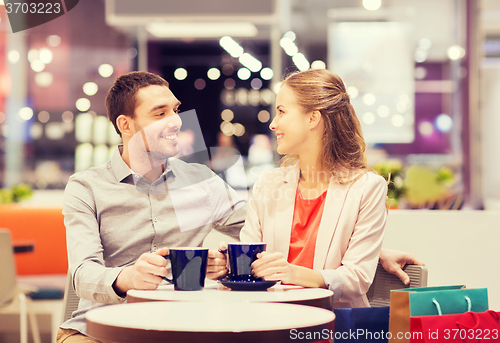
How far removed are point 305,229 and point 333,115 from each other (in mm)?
418

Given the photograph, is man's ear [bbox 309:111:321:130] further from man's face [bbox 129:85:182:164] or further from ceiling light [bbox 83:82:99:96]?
ceiling light [bbox 83:82:99:96]

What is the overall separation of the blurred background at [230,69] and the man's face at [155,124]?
300 centimetres

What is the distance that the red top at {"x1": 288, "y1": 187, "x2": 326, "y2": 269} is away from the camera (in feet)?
5.67

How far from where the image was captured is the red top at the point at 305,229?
5.67ft

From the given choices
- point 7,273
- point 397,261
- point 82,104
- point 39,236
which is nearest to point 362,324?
point 397,261

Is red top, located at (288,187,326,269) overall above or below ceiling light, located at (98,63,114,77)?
below

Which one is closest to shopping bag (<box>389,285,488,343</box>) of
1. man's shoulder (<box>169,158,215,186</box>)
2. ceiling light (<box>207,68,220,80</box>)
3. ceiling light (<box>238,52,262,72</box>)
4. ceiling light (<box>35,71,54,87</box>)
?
man's shoulder (<box>169,158,215,186</box>)

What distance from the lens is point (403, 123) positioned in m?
6.83

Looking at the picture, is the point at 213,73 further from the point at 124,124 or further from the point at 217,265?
the point at 217,265

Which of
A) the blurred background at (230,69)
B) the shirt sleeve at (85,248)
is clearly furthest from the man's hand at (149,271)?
the blurred background at (230,69)

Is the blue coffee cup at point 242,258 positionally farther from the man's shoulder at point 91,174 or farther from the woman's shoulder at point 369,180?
the man's shoulder at point 91,174

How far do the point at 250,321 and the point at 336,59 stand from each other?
6.04 meters

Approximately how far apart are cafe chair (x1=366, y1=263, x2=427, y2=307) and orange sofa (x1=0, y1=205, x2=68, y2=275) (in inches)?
105

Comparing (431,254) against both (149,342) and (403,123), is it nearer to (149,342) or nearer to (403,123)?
(149,342)
